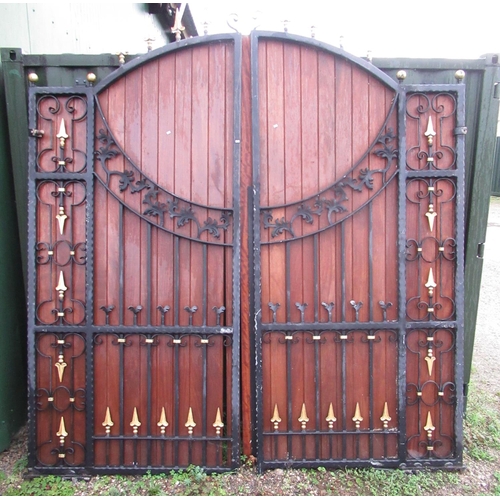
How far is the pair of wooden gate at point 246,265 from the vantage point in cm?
266

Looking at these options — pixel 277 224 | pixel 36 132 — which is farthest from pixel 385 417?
pixel 36 132

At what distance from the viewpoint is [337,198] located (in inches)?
106

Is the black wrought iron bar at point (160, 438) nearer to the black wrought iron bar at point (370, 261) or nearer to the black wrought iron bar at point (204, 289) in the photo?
the black wrought iron bar at point (204, 289)

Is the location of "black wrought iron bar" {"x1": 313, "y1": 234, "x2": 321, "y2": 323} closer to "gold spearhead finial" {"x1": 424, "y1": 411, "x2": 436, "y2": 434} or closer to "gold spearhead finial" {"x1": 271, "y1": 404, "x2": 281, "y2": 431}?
"gold spearhead finial" {"x1": 271, "y1": 404, "x2": 281, "y2": 431}

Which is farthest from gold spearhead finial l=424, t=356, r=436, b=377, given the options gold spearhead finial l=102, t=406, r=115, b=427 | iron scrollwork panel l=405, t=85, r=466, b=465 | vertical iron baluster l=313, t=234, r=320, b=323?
gold spearhead finial l=102, t=406, r=115, b=427

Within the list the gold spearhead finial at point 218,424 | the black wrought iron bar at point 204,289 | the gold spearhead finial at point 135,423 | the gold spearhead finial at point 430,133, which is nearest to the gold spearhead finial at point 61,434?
the gold spearhead finial at point 135,423

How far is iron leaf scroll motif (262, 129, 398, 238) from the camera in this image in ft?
8.73

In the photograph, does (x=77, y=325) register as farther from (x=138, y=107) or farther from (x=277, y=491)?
(x=277, y=491)

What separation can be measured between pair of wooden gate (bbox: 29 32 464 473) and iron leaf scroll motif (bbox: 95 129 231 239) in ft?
0.04

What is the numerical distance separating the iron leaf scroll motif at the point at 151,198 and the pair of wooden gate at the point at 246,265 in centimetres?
1

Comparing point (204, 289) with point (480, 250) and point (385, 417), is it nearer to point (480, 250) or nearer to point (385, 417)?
point (385, 417)

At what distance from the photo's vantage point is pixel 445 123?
2672mm

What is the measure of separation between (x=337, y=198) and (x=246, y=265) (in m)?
0.72

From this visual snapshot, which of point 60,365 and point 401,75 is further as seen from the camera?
point 60,365
